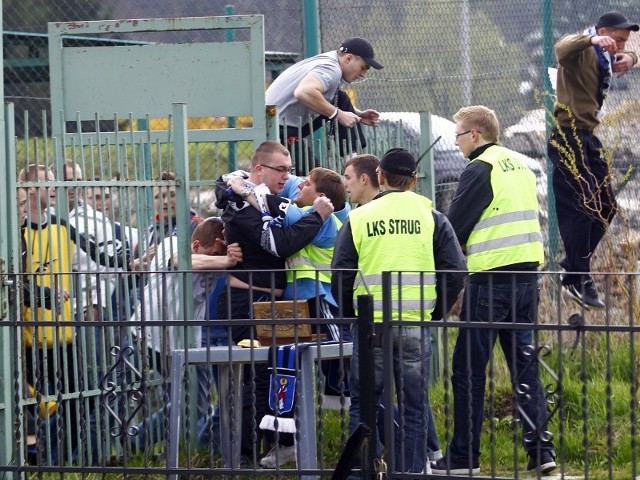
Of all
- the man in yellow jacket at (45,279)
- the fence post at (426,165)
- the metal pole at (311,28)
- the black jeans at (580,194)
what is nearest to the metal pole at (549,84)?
the black jeans at (580,194)

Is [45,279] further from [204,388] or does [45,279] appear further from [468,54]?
[468,54]

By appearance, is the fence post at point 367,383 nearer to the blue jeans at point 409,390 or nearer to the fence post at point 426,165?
the blue jeans at point 409,390

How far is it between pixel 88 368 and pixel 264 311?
1.28 metres

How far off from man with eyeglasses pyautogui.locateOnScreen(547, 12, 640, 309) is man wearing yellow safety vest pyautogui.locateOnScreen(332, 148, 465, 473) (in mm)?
2220

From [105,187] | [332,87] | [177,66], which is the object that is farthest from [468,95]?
[105,187]

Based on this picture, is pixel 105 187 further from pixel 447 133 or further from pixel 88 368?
pixel 447 133

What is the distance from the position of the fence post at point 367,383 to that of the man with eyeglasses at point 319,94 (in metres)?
2.89

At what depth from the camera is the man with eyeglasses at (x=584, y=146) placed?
824cm

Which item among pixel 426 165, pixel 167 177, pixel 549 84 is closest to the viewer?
pixel 167 177

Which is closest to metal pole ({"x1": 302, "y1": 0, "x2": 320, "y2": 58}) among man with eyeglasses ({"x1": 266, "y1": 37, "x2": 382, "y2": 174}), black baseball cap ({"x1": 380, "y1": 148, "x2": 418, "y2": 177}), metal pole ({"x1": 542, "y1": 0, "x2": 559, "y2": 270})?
man with eyeglasses ({"x1": 266, "y1": 37, "x2": 382, "y2": 174})

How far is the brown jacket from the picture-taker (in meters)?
8.24

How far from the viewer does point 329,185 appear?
708 centimetres

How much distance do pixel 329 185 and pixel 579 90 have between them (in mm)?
2160

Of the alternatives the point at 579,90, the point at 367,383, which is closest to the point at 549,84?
the point at 579,90
